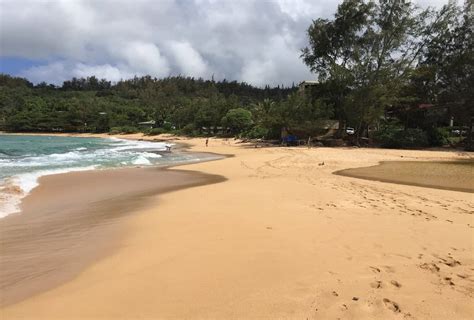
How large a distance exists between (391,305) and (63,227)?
23.0ft

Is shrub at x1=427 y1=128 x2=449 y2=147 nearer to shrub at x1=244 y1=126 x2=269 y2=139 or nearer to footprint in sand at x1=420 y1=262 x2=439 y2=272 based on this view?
shrub at x1=244 y1=126 x2=269 y2=139

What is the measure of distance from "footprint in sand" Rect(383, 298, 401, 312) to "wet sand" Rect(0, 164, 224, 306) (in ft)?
14.1

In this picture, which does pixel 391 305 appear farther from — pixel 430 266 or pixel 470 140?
pixel 470 140

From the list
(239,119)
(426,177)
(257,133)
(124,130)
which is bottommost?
(124,130)

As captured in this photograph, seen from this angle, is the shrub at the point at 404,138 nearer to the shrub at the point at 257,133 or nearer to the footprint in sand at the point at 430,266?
the shrub at the point at 257,133

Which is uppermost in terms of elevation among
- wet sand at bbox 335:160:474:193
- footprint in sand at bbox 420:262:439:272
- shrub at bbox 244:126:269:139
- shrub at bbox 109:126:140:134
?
shrub at bbox 244:126:269:139

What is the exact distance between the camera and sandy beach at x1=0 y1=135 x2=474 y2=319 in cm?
462

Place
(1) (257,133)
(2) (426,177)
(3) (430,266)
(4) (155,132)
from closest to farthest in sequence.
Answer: (3) (430,266) → (2) (426,177) → (1) (257,133) → (4) (155,132)

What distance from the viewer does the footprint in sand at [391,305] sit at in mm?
4504

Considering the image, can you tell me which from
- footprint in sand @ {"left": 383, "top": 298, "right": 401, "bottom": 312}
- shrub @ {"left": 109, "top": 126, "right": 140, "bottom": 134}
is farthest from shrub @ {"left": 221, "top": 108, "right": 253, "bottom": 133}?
footprint in sand @ {"left": 383, "top": 298, "right": 401, "bottom": 312}

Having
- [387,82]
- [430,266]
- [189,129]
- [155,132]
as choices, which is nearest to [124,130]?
[155,132]

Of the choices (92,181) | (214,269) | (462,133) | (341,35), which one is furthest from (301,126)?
(214,269)

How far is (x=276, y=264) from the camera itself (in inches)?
240

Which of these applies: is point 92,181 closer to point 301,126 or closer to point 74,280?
point 74,280
